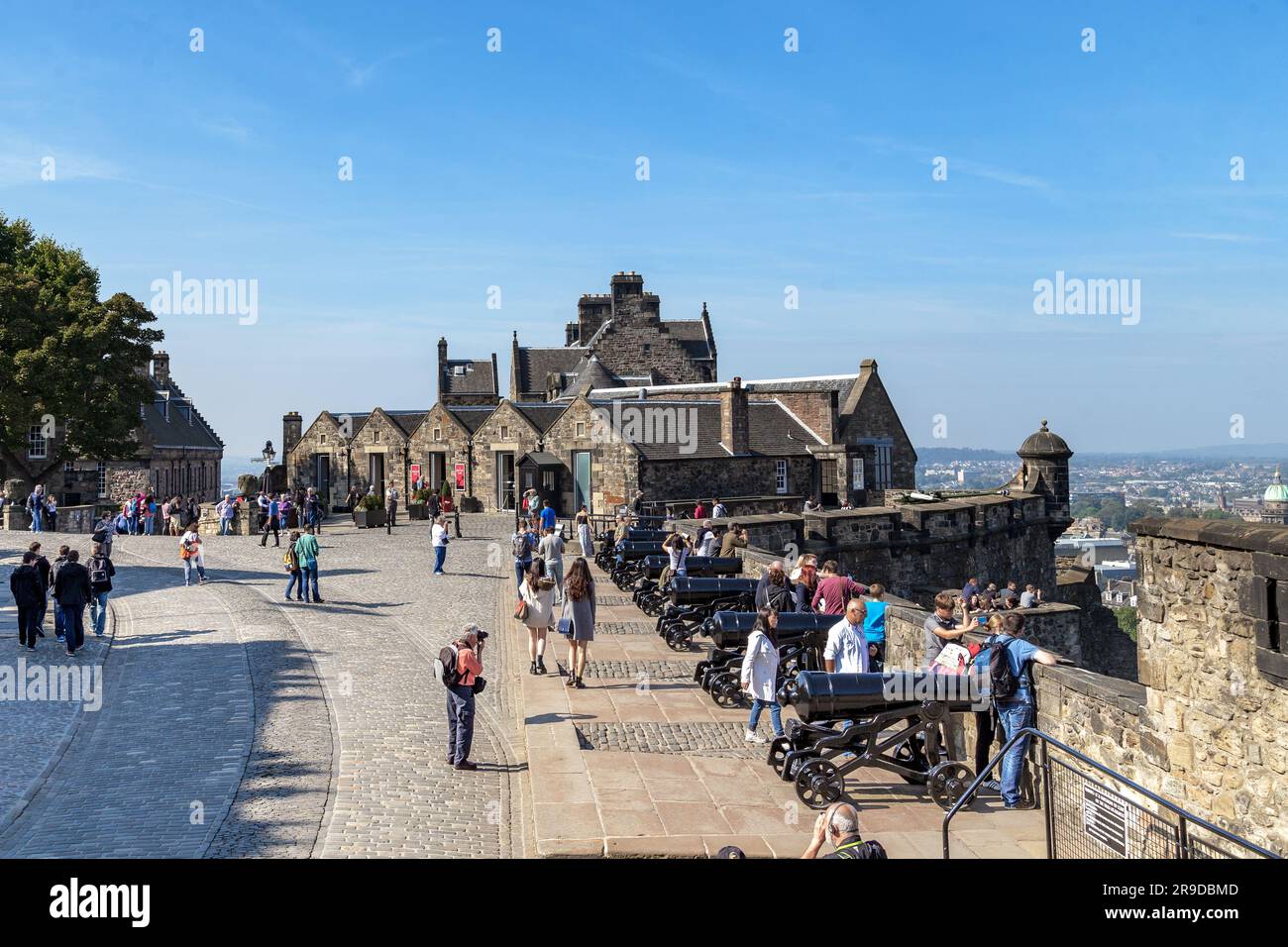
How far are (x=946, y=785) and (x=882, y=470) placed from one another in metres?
38.2

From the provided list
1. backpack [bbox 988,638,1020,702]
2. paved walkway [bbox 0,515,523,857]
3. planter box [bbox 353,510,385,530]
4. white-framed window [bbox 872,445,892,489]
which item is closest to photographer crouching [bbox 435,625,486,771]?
paved walkway [bbox 0,515,523,857]

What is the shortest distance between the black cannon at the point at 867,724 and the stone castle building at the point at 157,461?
36.5 m

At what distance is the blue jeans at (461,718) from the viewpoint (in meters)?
9.93

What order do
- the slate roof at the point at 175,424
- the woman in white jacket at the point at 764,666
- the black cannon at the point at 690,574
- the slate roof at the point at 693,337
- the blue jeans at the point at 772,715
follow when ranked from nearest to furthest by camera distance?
the woman in white jacket at the point at 764,666, the blue jeans at the point at 772,715, the black cannon at the point at 690,574, the slate roof at the point at 175,424, the slate roof at the point at 693,337

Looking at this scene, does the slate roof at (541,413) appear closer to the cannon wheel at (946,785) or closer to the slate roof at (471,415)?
the slate roof at (471,415)

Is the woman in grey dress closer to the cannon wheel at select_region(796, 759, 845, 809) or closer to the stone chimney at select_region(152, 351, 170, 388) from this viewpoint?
the cannon wheel at select_region(796, 759, 845, 809)

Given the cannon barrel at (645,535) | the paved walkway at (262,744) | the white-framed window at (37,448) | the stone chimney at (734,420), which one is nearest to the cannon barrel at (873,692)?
the paved walkway at (262,744)

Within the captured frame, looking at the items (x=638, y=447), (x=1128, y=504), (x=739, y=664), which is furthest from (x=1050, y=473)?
(x=1128, y=504)

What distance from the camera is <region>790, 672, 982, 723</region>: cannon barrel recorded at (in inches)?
340

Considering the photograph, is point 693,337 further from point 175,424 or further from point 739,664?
point 739,664

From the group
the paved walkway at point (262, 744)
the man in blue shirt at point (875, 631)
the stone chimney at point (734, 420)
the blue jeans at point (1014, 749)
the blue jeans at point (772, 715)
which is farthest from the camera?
the stone chimney at point (734, 420)
